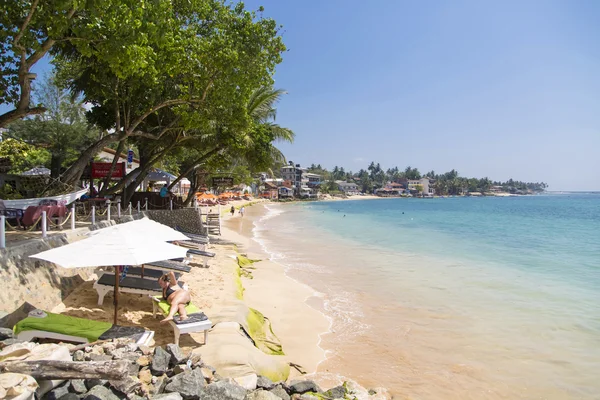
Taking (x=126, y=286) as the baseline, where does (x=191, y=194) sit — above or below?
above

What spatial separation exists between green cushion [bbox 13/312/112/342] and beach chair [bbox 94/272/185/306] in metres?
1.82

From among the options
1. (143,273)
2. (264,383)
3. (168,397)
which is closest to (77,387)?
(168,397)

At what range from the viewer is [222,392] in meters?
3.89

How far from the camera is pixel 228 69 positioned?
1291cm

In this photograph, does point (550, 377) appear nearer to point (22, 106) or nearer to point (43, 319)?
point (43, 319)

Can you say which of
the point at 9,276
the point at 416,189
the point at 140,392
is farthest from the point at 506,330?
the point at 416,189

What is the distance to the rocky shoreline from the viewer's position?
3.39 meters

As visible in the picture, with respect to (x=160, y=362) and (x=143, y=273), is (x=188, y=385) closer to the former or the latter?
(x=160, y=362)

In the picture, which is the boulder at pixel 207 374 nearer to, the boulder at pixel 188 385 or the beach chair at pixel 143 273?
the boulder at pixel 188 385

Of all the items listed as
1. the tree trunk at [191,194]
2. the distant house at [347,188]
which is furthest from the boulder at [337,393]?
the distant house at [347,188]

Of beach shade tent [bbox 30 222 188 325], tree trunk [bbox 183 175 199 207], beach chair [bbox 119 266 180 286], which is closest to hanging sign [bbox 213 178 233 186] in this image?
tree trunk [bbox 183 175 199 207]

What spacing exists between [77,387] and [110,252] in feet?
6.04

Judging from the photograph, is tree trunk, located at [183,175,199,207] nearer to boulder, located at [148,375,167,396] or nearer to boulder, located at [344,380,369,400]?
boulder, located at [344,380,369,400]

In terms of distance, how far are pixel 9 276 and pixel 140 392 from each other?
134 inches
